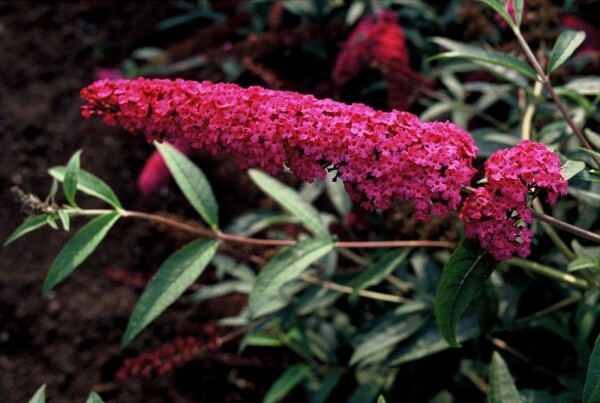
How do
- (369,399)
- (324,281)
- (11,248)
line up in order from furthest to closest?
1. (11,248)
2. (324,281)
3. (369,399)

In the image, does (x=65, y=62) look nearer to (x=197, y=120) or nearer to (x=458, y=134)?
(x=197, y=120)

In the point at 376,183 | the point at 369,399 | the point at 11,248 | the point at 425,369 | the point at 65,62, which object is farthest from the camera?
the point at 65,62

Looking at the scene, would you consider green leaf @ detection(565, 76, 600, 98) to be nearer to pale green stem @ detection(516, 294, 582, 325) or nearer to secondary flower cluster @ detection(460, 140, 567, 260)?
pale green stem @ detection(516, 294, 582, 325)

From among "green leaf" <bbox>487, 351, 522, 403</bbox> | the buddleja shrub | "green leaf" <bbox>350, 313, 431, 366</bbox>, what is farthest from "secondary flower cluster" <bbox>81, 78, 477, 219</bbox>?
"green leaf" <bbox>350, 313, 431, 366</bbox>

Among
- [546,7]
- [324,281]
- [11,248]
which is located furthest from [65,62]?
[546,7]

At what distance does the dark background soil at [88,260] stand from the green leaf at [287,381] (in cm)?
10

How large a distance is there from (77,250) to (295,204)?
0.69m

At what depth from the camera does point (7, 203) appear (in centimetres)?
338

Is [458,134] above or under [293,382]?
above

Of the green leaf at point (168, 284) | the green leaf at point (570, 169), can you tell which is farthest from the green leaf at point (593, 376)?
the green leaf at point (168, 284)

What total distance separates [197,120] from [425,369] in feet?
3.52

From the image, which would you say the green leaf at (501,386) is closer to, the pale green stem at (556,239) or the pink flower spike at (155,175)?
the pale green stem at (556,239)

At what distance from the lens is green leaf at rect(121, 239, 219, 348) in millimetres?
1512

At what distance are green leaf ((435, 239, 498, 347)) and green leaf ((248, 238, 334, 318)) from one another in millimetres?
448
